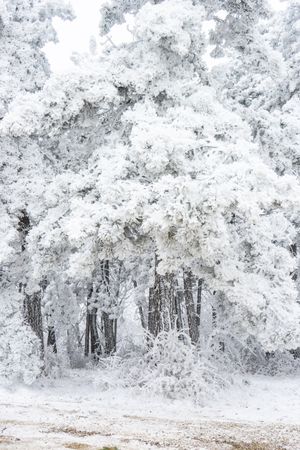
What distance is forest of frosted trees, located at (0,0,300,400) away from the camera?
29.1 feet

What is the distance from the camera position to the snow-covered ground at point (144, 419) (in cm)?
641

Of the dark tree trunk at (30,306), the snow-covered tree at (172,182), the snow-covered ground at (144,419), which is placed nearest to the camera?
the snow-covered ground at (144,419)

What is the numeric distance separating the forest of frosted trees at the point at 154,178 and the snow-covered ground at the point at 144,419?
0.55m

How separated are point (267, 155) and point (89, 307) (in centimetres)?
1063

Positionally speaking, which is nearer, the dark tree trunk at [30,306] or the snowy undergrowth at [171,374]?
the snowy undergrowth at [171,374]

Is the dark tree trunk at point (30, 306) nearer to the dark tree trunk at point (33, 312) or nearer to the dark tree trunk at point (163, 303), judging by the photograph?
the dark tree trunk at point (33, 312)

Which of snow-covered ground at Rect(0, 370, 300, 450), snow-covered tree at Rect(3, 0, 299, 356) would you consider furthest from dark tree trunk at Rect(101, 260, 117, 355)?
snow-covered tree at Rect(3, 0, 299, 356)

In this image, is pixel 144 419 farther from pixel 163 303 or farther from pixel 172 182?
pixel 172 182

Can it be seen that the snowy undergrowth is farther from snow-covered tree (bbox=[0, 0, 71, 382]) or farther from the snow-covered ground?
snow-covered tree (bbox=[0, 0, 71, 382])

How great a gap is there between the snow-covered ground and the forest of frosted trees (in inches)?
21.6

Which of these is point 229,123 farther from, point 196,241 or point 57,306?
point 57,306

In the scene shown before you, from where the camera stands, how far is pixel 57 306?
21.2 m

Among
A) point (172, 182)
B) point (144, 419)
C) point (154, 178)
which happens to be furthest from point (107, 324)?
point (172, 182)

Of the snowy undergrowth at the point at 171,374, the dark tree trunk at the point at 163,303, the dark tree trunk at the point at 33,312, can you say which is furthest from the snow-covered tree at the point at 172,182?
the dark tree trunk at the point at 33,312
